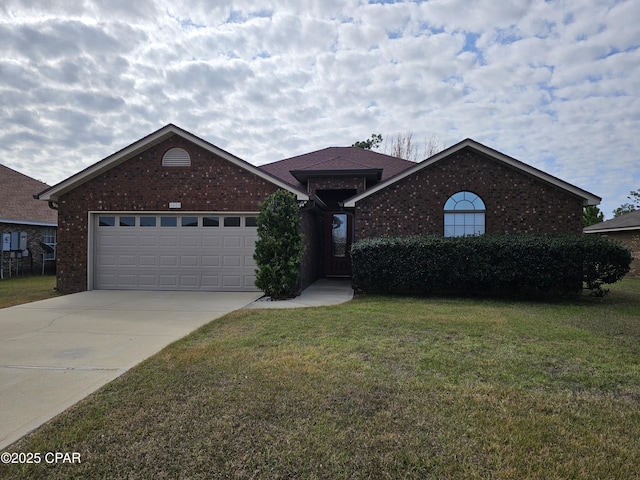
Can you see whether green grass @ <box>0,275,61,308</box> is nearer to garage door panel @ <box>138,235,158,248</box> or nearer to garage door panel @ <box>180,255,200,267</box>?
garage door panel @ <box>138,235,158,248</box>

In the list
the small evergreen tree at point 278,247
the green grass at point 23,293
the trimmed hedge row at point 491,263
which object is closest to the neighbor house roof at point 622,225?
the trimmed hedge row at point 491,263

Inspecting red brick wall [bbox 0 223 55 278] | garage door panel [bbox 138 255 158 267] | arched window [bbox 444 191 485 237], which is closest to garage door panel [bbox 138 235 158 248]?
garage door panel [bbox 138 255 158 267]

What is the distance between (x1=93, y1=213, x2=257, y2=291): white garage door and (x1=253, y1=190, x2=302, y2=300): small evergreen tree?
5.36 ft

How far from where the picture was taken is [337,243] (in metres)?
15.6

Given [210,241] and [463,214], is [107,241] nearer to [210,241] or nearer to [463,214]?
[210,241]

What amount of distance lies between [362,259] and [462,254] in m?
2.75

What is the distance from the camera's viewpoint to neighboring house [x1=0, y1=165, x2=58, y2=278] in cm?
1633

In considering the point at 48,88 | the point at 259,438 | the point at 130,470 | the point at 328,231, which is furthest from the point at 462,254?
the point at 48,88

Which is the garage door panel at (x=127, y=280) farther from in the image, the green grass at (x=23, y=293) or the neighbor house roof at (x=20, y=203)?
the neighbor house roof at (x=20, y=203)

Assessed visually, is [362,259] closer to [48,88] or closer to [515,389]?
[515,389]

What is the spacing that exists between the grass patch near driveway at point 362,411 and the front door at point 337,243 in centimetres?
952

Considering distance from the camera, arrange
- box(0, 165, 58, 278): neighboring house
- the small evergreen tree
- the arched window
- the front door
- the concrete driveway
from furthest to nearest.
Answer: box(0, 165, 58, 278): neighboring house → the front door → the arched window → the small evergreen tree → the concrete driveway

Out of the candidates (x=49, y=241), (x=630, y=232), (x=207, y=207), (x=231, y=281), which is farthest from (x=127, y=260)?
(x=630, y=232)

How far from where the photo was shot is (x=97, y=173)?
11.8m
